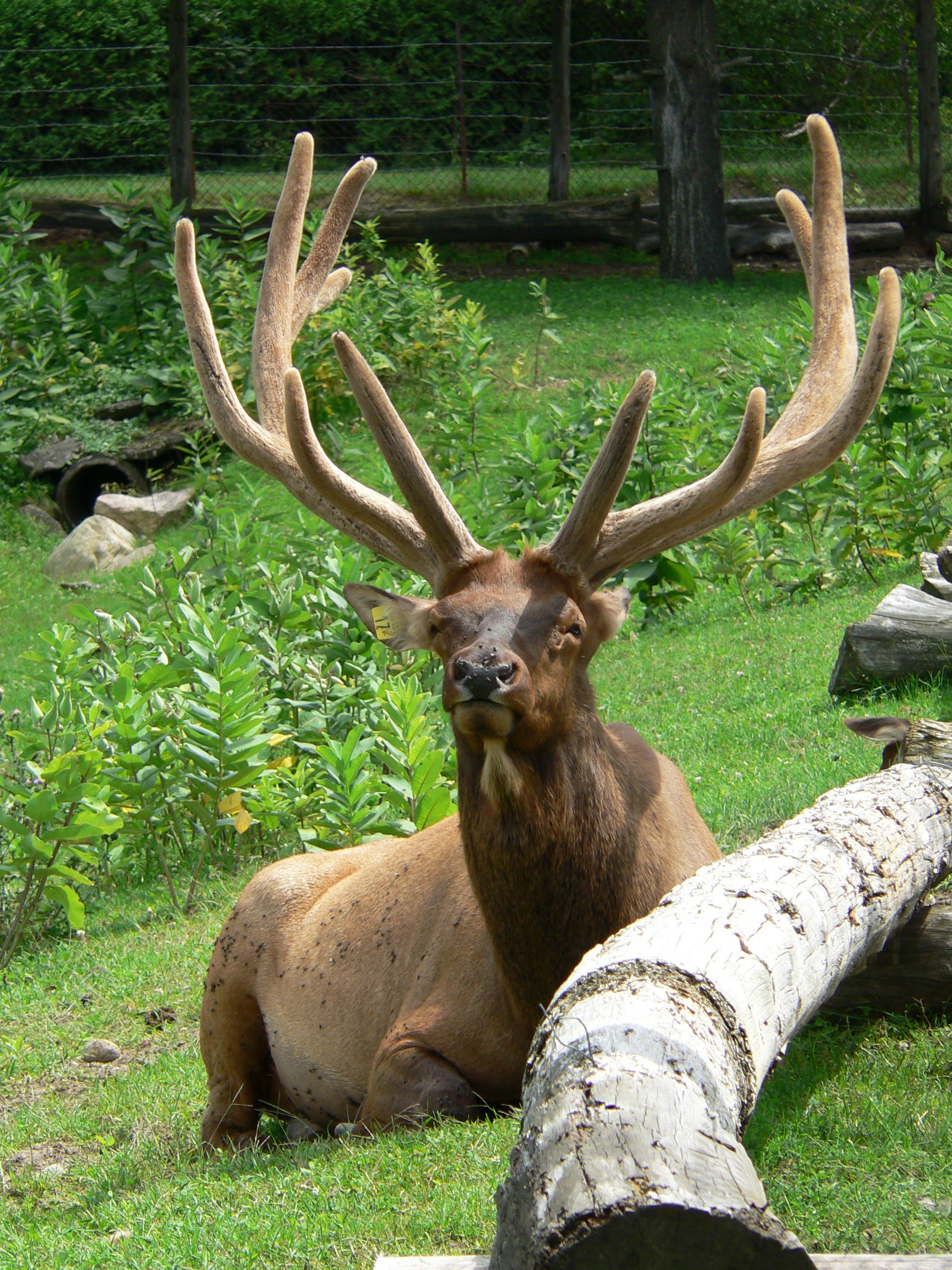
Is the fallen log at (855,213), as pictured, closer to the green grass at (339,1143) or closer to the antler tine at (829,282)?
the green grass at (339,1143)

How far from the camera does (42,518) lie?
1438 centimetres

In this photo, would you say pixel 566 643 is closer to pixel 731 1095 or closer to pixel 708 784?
pixel 731 1095

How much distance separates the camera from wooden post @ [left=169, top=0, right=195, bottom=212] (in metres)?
16.9

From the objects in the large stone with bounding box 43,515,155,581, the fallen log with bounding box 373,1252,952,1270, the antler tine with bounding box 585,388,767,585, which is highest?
the antler tine with bounding box 585,388,767,585

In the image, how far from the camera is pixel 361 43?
22.9 m

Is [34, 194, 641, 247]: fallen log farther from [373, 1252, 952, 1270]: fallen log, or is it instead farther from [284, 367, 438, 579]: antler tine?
[373, 1252, 952, 1270]: fallen log

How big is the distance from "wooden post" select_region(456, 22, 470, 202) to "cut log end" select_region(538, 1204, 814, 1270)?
20005 mm

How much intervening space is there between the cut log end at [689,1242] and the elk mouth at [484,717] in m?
1.47

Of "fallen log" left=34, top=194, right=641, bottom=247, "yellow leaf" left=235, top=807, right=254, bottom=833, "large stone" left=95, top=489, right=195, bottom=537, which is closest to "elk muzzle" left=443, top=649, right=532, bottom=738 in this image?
"yellow leaf" left=235, top=807, right=254, bottom=833

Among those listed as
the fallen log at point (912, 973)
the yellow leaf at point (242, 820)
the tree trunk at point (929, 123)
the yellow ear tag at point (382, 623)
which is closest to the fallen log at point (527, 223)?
the tree trunk at point (929, 123)

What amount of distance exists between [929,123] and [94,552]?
45.0ft

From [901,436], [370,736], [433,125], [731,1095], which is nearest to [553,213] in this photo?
[433,125]

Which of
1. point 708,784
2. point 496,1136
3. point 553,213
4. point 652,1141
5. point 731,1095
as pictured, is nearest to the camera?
point 652,1141

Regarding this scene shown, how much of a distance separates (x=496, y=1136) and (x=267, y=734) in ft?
10.0
